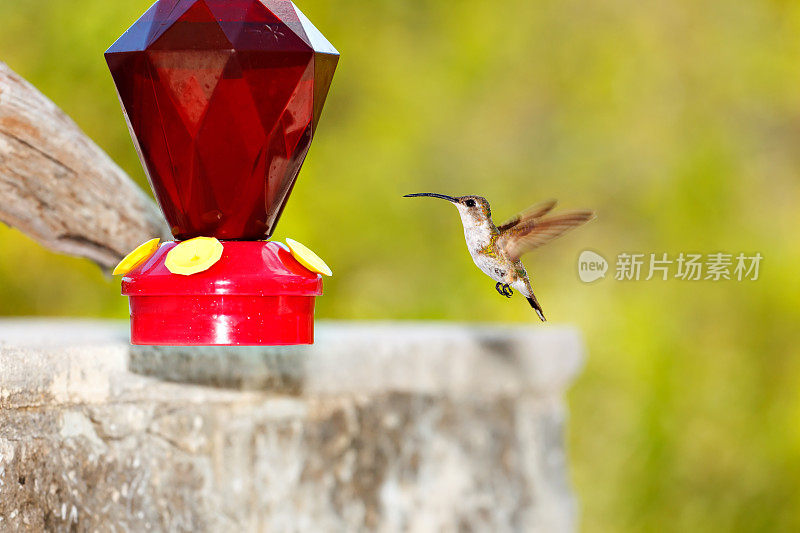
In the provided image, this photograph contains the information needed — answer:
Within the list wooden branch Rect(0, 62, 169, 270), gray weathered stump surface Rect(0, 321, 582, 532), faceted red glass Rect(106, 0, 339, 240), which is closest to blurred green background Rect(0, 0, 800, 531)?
gray weathered stump surface Rect(0, 321, 582, 532)

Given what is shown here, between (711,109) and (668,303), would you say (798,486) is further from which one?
(711,109)

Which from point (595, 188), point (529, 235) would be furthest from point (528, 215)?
point (595, 188)

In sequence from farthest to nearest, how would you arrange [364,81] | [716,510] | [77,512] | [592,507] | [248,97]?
[364,81] < [716,510] < [592,507] < [77,512] < [248,97]

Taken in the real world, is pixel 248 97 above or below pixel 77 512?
above

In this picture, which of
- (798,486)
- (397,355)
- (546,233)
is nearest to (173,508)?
(397,355)


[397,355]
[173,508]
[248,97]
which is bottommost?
[173,508]

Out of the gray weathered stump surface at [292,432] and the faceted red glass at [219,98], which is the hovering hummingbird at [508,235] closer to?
the faceted red glass at [219,98]

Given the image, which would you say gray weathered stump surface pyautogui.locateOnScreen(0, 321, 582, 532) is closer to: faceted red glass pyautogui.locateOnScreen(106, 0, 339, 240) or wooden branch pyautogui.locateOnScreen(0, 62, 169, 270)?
wooden branch pyautogui.locateOnScreen(0, 62, 169, 270)
